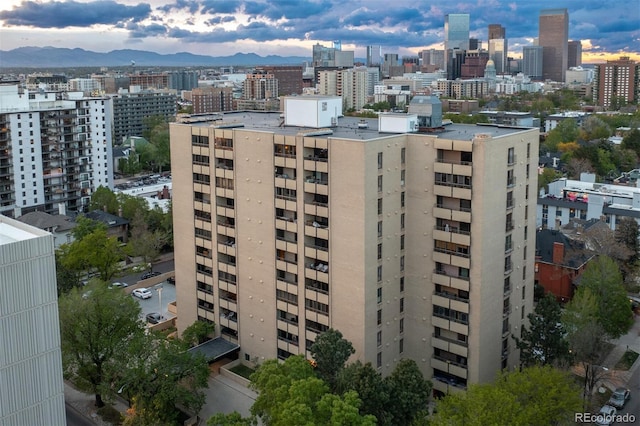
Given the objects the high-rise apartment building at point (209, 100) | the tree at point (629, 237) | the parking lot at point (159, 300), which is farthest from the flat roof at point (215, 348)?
the high-rise apartment building at point (209, 100)

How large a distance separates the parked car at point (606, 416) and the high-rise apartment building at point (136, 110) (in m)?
119

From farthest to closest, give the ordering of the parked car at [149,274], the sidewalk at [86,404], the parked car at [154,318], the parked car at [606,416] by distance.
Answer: the parked car at [149,274]
the parked car at [154,318]
the sidewalk at [86,404]
the parked car at [606,416]

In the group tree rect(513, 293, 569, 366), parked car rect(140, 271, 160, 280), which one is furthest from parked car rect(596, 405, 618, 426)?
parked car rect(140, 271, 160, 280)

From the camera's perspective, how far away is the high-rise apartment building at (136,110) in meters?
137

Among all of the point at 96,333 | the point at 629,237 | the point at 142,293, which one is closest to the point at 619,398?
the point at 629,237

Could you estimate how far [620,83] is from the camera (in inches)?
6777

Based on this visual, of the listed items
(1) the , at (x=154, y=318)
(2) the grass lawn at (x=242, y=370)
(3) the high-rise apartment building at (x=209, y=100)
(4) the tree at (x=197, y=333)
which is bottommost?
(2) the grass lawn at (x=242, y=370)

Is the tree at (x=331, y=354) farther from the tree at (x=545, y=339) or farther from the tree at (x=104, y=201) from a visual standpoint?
the tree at (x=104, y=201)

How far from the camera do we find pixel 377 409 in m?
26.1

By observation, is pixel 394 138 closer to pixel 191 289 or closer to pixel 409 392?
pixel 409 392

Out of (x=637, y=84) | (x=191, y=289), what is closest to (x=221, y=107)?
(x=637, y=84)

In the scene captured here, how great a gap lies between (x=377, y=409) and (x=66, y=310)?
15733 mm

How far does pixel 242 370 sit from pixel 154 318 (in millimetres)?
11422

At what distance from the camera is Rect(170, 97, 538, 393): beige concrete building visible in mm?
30094
